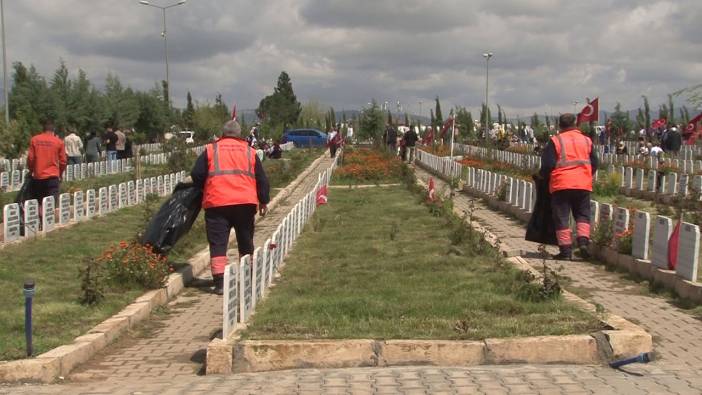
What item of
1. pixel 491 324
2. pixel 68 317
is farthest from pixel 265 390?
pixel 68 317

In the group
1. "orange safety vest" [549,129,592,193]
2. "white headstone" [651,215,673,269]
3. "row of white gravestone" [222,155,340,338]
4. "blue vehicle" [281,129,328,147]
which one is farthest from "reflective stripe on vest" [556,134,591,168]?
"blue vehicle" [281,129,328,147]

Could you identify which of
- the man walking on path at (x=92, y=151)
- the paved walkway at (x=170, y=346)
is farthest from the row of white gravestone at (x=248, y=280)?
the man walking on path at (x=92, y=151)

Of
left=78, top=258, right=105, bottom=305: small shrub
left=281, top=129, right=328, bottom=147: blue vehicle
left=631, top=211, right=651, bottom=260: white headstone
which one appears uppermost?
left=631, top=211, right=651, bottom=260: white headstone

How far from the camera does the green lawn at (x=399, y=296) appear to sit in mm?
6715

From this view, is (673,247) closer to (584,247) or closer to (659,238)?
(659,238)

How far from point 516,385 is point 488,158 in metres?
28.5

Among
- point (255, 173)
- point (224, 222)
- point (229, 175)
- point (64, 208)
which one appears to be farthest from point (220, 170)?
point (64, 208)

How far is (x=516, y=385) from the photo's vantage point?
5.66 m

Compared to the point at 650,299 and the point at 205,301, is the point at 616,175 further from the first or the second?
the point at 205,301

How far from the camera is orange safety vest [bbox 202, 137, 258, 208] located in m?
9.09

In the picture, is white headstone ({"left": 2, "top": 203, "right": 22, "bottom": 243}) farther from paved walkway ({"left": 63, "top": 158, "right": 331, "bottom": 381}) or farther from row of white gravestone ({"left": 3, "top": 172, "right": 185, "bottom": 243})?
paved walkway ({"left": 63, "top": 158, "right": 331, "bottom": 381})

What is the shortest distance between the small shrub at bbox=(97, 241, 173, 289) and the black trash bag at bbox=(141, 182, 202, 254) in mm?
638

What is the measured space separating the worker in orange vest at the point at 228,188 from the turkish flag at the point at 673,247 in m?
A: 4.46

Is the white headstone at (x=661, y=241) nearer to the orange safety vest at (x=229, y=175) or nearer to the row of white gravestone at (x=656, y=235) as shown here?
the row of white gravestone at (x=656, y=235)
